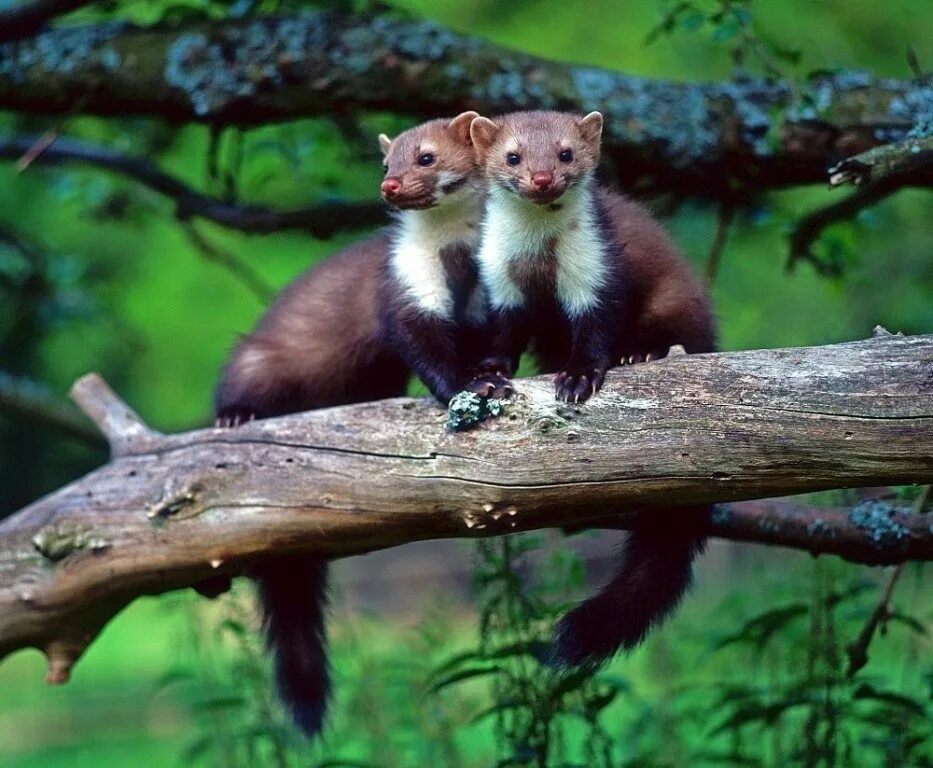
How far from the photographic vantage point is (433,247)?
4.78m

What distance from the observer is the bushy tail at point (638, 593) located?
4.08 meters

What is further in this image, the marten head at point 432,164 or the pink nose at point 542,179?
the marten head at point 432,164

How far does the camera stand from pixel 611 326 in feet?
14.5

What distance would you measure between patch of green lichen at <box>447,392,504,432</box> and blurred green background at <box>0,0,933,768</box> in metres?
1.47

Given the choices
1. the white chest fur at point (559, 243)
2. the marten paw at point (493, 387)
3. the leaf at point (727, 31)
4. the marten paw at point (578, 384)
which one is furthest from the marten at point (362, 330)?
the leaf at point (727, 31)

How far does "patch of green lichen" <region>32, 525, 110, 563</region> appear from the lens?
16.2ft

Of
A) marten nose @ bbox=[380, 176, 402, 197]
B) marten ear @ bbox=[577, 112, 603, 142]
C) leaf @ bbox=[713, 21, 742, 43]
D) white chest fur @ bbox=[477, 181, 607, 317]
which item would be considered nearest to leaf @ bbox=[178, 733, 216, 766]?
white chest fur @ bbox=[477, 181, 607, 317]

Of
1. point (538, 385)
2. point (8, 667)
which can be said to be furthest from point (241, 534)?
point (8, 667)

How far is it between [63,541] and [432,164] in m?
2.04

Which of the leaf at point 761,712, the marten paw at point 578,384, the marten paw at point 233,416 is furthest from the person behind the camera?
the marten paw at point 233,416

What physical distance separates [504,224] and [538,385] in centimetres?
63

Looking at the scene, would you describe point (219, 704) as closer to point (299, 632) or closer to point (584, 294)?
point (299, 632)

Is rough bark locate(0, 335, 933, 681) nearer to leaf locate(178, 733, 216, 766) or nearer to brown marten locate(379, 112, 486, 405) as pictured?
brown marten locate(379, 112, 486, 405)

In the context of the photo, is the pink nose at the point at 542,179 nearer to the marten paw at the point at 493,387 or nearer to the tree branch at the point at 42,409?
the marten paw at the point at 493,387
